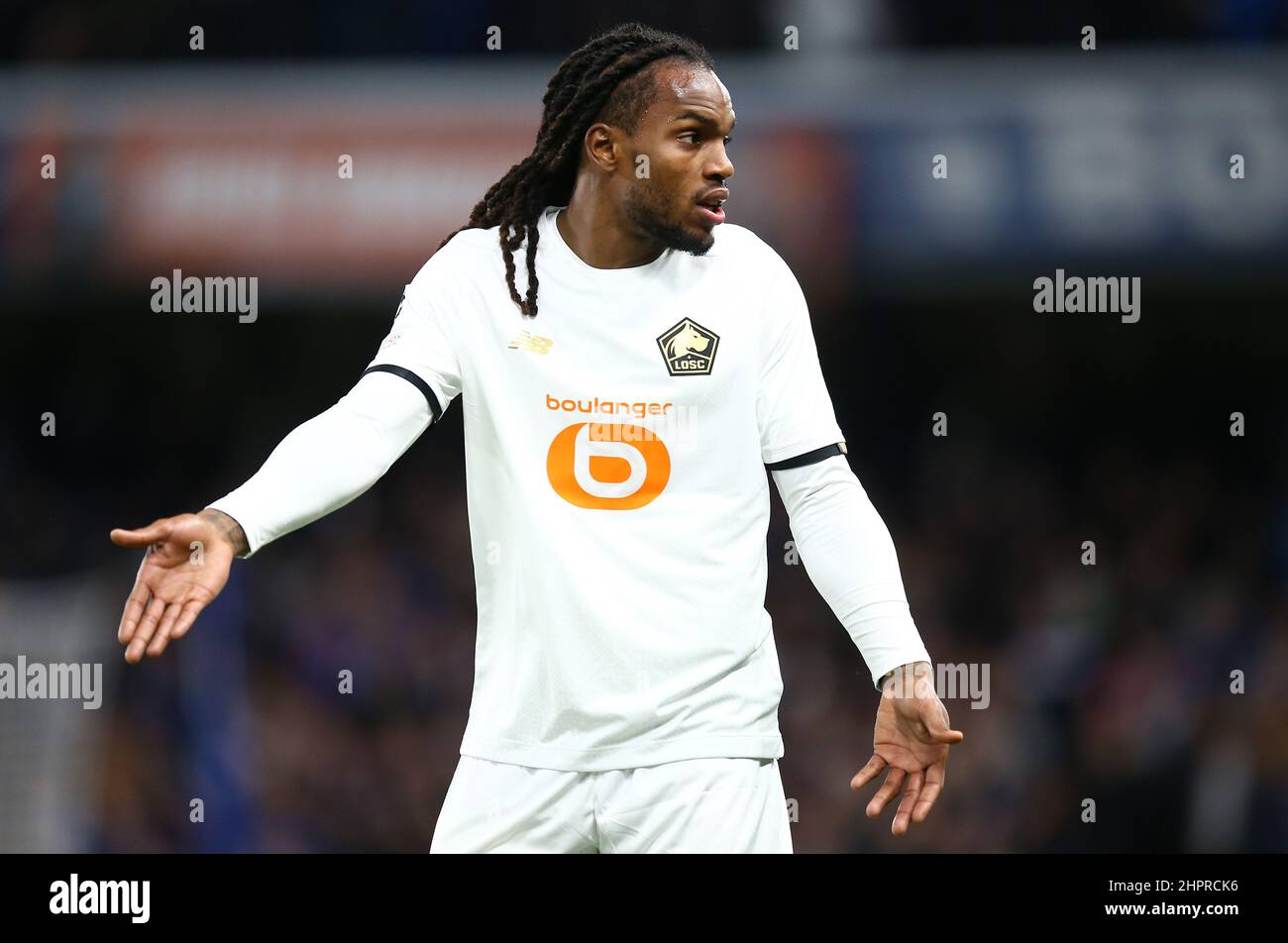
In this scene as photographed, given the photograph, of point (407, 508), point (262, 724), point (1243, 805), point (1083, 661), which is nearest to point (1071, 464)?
point (1083, 661)

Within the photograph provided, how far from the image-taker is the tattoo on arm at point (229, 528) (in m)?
3.52

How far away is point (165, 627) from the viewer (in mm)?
3373

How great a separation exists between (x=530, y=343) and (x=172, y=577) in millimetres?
989

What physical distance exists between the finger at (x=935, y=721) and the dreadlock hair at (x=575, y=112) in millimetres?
1331

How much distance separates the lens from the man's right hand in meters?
3.36

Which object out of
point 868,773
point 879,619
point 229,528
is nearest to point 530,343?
point 229,528

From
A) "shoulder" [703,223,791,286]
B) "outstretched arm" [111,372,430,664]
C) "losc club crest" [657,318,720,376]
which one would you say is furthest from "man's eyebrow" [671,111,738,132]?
"outstretched arm" [111,372,430,664]

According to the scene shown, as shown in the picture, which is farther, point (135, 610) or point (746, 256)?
point (746, 256)

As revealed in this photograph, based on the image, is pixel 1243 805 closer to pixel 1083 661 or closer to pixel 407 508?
pixel 1083 661

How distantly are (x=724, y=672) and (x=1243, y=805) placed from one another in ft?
16.9

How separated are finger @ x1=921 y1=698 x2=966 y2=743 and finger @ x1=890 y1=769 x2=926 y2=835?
0.12 metres

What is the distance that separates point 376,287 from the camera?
902cm

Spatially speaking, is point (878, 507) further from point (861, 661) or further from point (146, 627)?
point (146, 627)

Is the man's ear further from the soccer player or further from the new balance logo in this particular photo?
the new balance logo
